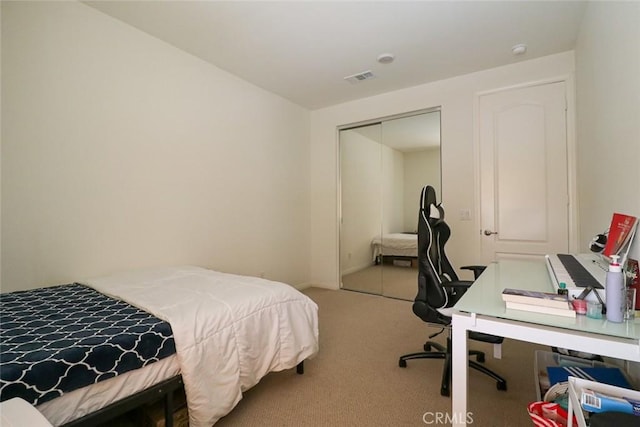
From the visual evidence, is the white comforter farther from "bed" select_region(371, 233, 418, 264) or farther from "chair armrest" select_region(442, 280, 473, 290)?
"bed" select_region(371, 233, 418, 264)

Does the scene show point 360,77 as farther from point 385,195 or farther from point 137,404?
point 137,404

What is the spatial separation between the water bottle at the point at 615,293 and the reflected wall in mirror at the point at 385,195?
2.72 m

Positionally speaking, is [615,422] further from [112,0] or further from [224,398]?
[112,0]

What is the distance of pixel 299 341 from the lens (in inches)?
73.1

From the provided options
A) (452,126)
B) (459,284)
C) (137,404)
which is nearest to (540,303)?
(459,284)

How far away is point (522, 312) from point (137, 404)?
1559 millimetres

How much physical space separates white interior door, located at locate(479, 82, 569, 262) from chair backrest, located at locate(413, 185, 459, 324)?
1573 mm

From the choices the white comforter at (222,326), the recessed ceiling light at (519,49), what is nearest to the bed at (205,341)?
the white comforter at (222,326)

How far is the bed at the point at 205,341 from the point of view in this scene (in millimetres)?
1134

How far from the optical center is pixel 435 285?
1.84 meters

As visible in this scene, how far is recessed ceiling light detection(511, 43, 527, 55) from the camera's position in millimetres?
2729

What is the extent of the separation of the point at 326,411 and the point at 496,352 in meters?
1.02

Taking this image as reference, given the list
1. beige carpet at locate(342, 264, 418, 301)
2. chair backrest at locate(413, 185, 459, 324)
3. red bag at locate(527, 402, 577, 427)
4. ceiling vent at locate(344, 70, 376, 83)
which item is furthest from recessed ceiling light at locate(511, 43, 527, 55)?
red bag at locate(527, 402, 577, 427)

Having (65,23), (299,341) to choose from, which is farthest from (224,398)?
(65,23)
